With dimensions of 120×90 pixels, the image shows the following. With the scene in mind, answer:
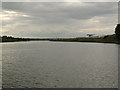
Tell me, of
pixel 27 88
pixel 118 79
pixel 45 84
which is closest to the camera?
pixel 27 88

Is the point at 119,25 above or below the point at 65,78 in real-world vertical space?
above

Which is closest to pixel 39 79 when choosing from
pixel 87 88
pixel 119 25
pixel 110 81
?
pixel 87 88

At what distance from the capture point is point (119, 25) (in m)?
176

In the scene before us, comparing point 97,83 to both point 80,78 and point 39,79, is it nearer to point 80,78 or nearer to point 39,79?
point 80,78

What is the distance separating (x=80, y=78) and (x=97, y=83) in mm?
5003

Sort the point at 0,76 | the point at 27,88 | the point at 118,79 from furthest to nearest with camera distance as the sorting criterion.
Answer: the point at 0,76 → the point at 118,79 → the point at 27,88

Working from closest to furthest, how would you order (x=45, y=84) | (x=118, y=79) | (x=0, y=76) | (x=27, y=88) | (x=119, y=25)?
1. (x=27, y=88)
2. (x=45, y=84)
3. (x=118, y=79)
4. (x=0, y=76)
5. (x=119, y=25)

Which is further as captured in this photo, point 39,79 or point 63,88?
point 39,79

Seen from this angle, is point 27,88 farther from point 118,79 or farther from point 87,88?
point 118,79

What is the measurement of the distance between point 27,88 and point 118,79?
15.9 meters

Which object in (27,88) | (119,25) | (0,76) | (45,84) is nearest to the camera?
(27,88)

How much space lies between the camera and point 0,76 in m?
39.8

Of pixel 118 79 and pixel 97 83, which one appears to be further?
pixel 118 79

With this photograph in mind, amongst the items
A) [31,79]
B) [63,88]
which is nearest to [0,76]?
[31,79]
